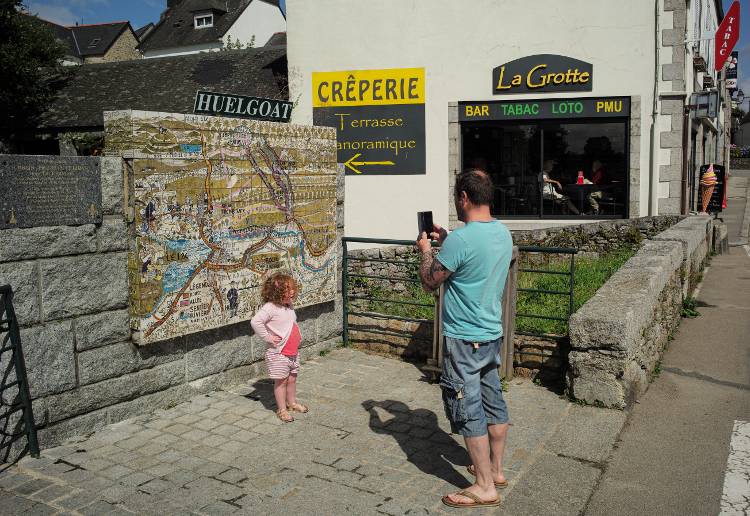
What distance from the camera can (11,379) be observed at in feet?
13.9

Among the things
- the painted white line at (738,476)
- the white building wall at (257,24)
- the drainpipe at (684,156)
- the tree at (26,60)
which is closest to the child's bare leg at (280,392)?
the painted white line at (738,476)

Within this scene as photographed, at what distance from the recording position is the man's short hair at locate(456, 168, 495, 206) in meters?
3.71

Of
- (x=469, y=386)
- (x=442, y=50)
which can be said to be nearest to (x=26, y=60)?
(x=442, y=50)

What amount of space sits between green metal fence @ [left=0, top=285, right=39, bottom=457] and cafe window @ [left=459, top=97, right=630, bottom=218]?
11.0 m

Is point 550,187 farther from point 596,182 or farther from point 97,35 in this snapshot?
point 97,35

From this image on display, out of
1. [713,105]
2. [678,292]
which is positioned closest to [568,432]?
[678,292]

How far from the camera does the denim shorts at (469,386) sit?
3.67m

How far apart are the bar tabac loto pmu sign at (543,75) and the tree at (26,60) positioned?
491 inches

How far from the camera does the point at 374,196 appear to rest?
1416 centimetres

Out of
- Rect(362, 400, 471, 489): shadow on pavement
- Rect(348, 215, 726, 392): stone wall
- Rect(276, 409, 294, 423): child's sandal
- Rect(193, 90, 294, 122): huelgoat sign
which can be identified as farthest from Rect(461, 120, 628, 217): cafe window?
Rect(276, 409, 294, 423): child's sandal

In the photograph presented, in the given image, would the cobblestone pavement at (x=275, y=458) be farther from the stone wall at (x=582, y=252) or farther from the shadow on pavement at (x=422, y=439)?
the stone wall at (x=582, y=252)

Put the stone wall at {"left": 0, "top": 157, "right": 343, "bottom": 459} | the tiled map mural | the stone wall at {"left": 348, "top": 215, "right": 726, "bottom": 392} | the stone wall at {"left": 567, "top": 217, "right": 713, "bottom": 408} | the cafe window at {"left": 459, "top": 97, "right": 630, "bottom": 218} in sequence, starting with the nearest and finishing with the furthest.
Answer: the stone wall at {"left": 0, "top": 157, "right": 343, "bottom": 459} < the tiled map mural < the stone wall at {"left": 567, "top": 217, "right": 713, "bottom": 408} < the stone wall at {"left": 348, "top": 215, "right": 726, "bottom": 392} < the cafe window at {"left": 459, "top": 97, "right": 630, "bottom": 218}

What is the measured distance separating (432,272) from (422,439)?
1.63 meters

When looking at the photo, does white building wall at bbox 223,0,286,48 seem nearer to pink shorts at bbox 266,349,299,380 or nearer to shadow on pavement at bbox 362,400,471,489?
pink shorts at bbox 266,349,299,380
